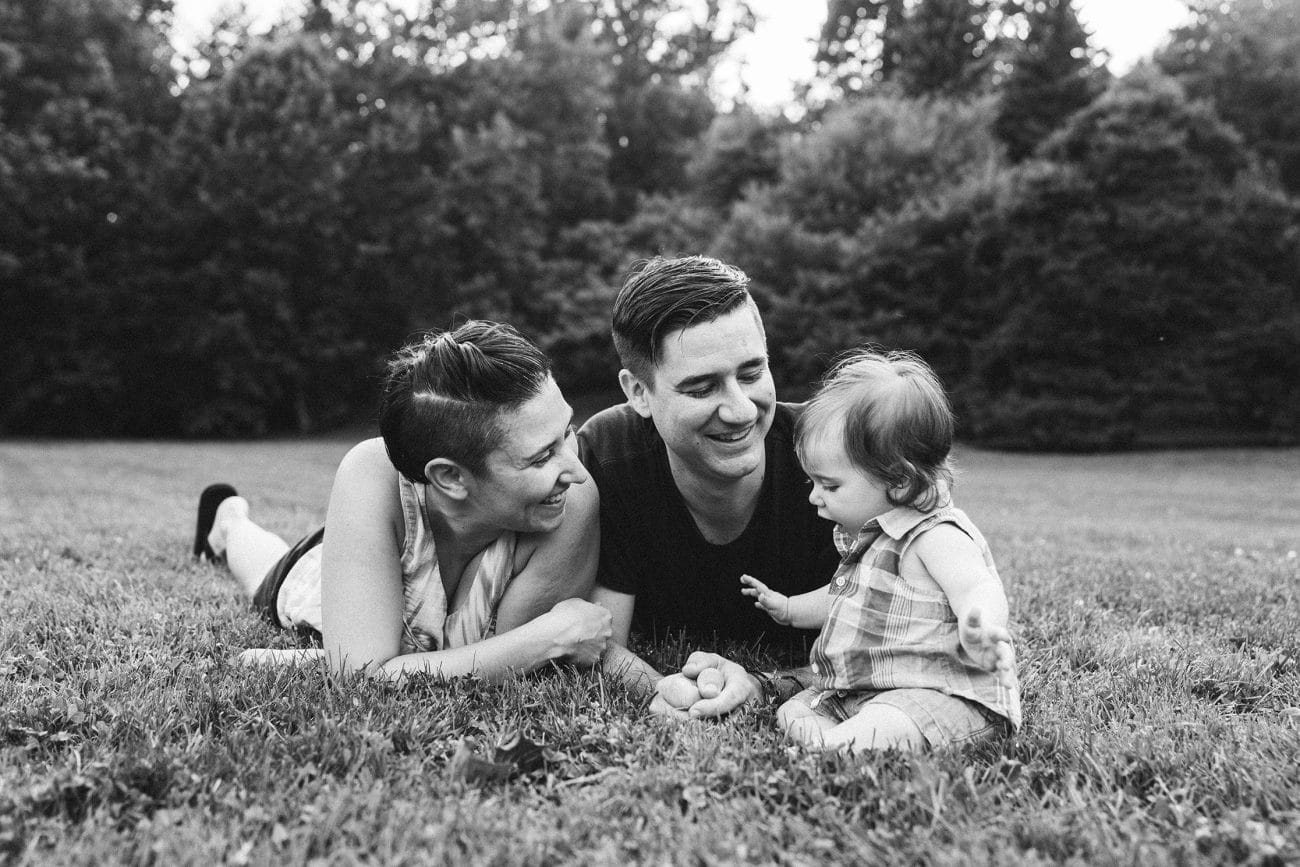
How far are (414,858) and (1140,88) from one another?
26.1 meters

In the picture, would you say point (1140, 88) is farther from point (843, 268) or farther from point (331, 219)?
point (331, 219)

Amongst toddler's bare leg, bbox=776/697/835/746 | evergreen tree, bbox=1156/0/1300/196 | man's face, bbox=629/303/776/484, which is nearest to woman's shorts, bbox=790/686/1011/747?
toddler's bare leg, bbox=776/697/835/746

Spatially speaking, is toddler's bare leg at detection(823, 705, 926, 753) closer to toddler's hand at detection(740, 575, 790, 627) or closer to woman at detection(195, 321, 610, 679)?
toddler's hand at detection(740, 575, 790, 627)

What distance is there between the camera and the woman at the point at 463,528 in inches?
125

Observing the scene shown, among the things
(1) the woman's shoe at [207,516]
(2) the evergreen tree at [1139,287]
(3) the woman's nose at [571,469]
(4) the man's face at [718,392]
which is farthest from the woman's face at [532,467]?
(2) the evergreen tree at [1139,287]

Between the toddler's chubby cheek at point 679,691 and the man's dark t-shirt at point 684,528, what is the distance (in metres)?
0.55

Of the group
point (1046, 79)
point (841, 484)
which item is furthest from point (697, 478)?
point (1046, 79)

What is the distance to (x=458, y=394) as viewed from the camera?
3166 mm

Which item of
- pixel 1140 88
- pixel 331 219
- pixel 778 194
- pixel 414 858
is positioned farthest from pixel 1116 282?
pixel 414 858

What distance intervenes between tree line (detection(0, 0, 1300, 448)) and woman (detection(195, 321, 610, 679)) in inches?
698

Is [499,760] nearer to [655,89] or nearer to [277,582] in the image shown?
[277,582]

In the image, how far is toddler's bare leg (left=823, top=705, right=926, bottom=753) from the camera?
2.61 metres

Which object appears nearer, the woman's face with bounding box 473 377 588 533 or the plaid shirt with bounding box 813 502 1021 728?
the plaid shirt with bounding box 813 502 1021 728

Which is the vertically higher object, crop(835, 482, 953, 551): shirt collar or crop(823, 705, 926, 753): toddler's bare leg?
crop(835, 482, 953, 551): shirt collar
